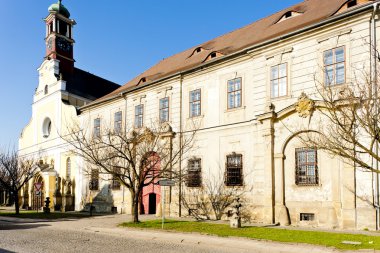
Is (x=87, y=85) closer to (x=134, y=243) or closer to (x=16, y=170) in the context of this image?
(x=16, y=170)

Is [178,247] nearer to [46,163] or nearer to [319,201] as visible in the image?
[319,201]

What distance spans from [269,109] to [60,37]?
95.9 feet

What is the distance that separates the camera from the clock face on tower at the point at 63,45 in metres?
40.6

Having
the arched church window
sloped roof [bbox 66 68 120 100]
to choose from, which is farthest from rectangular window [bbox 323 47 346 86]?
sloped roof [bbox 66 68 120 100]

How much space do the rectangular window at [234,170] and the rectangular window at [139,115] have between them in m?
8.21

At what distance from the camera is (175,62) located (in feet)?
92.9

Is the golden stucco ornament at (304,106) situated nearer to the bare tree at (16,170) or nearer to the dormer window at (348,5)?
the dormer window at (348,5)

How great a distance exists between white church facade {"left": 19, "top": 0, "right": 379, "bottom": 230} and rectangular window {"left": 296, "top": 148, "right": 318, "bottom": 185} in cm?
5

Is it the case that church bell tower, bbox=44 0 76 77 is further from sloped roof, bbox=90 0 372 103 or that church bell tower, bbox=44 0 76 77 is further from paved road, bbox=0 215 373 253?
paved road, bbox=0 215 373 253

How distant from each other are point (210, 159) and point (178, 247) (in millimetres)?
9843

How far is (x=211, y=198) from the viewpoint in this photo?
70.1 ft

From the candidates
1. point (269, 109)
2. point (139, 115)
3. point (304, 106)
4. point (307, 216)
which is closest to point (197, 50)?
point (139, 115)

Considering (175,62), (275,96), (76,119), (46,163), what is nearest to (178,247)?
(275,96)

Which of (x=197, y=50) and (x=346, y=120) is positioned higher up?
(x=197, y=50)
